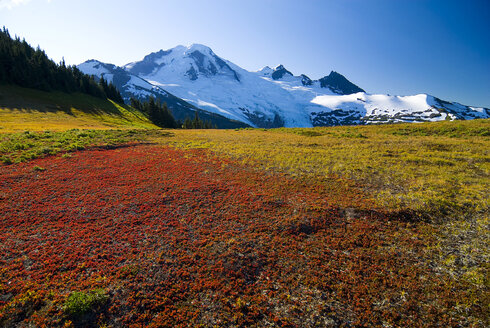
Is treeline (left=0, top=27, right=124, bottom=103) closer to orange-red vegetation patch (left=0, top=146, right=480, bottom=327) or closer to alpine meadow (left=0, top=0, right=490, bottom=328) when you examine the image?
alpine meadow (left=0, top=0, right=490, bottom=328)

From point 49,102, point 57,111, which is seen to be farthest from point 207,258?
point 49,102

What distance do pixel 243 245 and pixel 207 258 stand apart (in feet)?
6.58

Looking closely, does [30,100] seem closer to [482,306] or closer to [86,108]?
[86,108]

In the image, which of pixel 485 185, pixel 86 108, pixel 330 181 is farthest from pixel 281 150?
pixel 86 108

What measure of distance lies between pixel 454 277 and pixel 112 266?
1516cm

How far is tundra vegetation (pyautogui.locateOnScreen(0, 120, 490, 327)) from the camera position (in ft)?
Answer: 24.5

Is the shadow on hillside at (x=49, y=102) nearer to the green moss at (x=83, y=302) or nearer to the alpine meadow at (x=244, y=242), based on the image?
the alpine meadow at (x=244, y=242)

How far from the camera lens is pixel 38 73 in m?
82.4

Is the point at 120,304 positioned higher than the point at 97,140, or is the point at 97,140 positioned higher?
the point at 97,140

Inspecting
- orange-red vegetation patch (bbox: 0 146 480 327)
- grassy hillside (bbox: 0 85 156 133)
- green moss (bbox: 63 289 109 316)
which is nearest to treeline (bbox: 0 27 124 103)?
grassy hillside (bbox: 0 85 156 133)

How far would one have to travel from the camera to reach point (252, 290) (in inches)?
330

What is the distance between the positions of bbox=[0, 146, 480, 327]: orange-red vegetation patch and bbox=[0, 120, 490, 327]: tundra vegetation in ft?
0.19

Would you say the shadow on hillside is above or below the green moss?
above

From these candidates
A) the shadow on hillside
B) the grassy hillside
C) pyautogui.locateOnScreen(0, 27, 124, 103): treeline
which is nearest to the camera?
the grassy hillside
